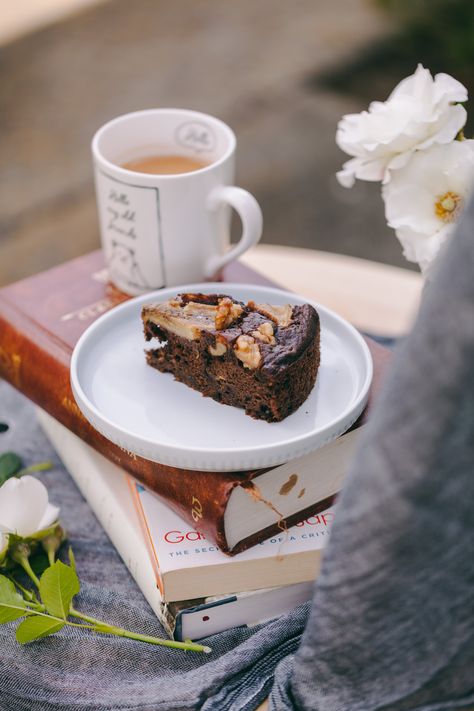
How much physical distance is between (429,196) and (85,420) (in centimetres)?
34

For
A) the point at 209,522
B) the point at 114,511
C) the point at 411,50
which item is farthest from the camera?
the point at 411,50

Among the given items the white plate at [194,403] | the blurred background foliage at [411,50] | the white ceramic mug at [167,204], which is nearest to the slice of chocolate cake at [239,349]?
the white plate at [194,403]

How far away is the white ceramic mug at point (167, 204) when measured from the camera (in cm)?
73

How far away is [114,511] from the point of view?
0.68m

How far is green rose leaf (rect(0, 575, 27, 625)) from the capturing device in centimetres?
57

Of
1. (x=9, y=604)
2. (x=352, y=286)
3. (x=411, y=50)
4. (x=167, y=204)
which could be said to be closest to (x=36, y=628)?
(x=9, y=604)

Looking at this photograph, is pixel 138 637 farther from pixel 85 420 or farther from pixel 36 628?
pixel 85 420

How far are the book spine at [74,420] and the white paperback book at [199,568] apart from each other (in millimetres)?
18

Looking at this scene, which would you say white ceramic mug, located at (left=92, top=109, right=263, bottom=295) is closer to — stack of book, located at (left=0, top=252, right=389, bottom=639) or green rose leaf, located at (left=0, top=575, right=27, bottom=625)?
stack of book, located at (left=0, top=252, right=389, bottom=639)

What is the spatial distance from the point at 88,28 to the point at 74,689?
10.4 ft

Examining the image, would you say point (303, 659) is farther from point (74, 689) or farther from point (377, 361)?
point (377, 361)

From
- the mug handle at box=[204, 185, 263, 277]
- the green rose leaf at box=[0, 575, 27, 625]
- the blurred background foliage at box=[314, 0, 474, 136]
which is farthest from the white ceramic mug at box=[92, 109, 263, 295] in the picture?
the blurred background foliage at box=[314, 0, 474, 136]

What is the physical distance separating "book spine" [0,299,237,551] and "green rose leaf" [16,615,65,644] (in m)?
0.12

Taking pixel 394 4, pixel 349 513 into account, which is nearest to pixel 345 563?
pixel 349 513
